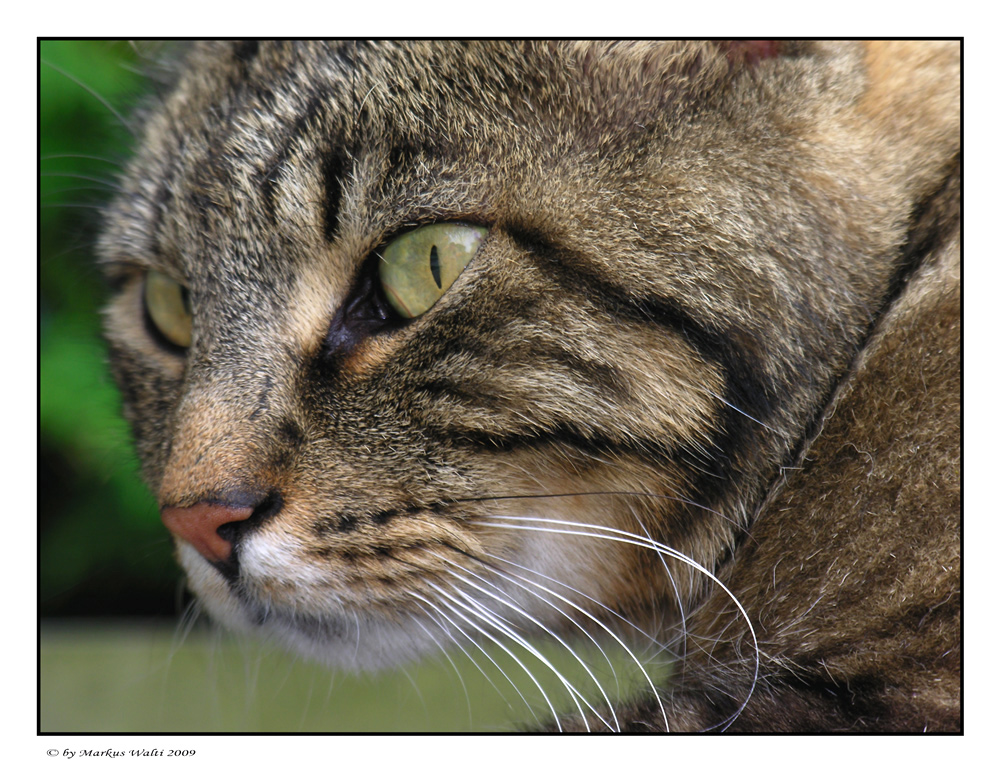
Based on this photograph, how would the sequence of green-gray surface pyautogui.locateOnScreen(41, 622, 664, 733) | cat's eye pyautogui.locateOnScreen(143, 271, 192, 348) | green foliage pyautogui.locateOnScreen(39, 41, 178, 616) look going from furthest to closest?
green foliage pyautogui.locateOnScreen(39, 41, 178, 616) < cat's eye pyautogui.locateOnScreen(143, 271, 192, 348) < green-gray surface pyautogui.locateOnScreen(41, 622, 664, 733)

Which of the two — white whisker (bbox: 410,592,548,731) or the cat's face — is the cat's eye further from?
white whisker (bbox: 410,592,548,731)

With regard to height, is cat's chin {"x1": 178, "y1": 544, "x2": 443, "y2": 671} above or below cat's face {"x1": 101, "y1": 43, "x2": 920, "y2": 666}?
below

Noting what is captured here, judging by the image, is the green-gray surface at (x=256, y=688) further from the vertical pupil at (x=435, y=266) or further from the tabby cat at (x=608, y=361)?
the vertical pupil at (x=435, y=266)

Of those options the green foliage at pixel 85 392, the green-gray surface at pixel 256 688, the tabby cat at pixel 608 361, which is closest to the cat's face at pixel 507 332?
the tabby cat at pixel 608 361

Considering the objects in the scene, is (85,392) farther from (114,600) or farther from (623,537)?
(623,537)

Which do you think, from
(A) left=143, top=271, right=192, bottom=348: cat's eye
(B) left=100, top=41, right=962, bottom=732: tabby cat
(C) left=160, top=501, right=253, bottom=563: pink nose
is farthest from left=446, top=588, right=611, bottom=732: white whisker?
(A) left=143, top=271, right=192, bottom=348: cat's eye

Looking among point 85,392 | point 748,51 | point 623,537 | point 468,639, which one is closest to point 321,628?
point 468,639

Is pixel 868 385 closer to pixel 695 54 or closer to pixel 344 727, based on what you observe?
pixel 695 54

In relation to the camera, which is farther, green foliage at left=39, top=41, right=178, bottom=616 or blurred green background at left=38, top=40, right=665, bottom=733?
green foliage at left=39, top=41, right=178, bottom=616

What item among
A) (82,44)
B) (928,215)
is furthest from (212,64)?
(928,215)
